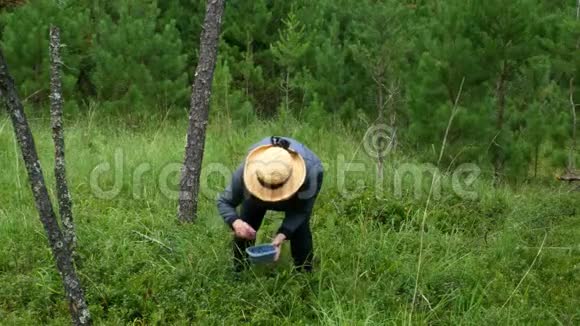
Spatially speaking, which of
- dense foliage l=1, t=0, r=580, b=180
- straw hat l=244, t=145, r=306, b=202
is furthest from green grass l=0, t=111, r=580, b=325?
dense foliage l=1, t=0, r=580, b=180

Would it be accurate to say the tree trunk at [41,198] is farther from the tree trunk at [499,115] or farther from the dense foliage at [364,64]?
the tree trunk at [499,115]

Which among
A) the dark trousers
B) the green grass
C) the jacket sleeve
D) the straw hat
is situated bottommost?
the green grass

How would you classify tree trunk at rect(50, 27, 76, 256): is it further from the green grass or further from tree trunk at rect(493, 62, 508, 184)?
tree trunk at rect(493, 62, 508, 184)

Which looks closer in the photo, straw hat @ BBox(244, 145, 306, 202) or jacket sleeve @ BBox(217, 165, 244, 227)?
straw hat @ BBox(244, 145, 306, 202)

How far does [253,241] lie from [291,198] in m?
0.50

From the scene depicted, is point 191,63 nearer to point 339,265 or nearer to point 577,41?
point 577,41

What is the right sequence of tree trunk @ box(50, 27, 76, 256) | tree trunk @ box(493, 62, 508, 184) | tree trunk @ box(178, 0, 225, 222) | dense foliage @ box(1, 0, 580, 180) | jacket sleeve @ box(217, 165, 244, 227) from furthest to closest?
tree trunk @ box(493, 62, 508, 184) < dense foliage @ box(1, 0, 580, 180) < tree trunk @ box(178, 0, 225, 222) < tree trunk @ box(50, 27, 76, 256) < jacket sleeve @ box(217, 165, 244, 227)

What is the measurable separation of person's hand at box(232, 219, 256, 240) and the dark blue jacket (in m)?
0.05

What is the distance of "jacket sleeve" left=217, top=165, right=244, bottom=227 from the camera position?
4090 millimetres

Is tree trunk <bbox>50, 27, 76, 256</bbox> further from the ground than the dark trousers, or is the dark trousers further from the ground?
tree trunk <bbox>50, 27, 76, 256</bbox>

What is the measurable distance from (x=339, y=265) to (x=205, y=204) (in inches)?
60.4

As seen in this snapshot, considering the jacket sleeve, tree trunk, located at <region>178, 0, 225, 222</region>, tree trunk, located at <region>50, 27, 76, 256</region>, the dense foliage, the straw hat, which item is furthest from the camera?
the dense foliage

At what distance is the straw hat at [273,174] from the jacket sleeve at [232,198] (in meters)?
0.19

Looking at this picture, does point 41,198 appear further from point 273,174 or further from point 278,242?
point 278,242
